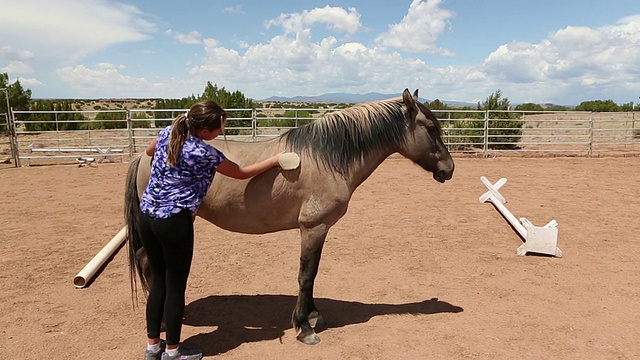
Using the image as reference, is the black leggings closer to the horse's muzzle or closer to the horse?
the horse

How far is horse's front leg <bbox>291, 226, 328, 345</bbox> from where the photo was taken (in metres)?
3.12

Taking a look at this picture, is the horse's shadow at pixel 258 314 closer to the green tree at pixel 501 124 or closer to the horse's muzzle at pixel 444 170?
the horse's muzzle at pixel 444 170

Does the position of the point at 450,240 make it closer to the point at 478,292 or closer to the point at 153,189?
the point at 478,292

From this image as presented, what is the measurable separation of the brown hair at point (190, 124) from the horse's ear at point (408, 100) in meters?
1.53

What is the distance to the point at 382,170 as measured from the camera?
39.2ft

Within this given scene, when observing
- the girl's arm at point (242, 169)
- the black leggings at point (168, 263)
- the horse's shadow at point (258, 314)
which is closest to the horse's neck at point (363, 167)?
the girl's arm at point (242, 169)

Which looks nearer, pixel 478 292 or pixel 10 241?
pixel 478 292

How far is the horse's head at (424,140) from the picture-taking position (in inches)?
134

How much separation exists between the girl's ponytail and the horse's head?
69.9 inches

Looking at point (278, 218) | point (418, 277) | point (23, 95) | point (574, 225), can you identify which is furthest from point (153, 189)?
point (23, 95)

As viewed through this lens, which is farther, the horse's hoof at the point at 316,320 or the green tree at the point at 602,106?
the green tree at the point at 602,106

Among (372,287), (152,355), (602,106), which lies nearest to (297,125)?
(372,287)

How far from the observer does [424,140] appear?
3424 millimetres

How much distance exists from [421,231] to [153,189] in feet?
14.6
